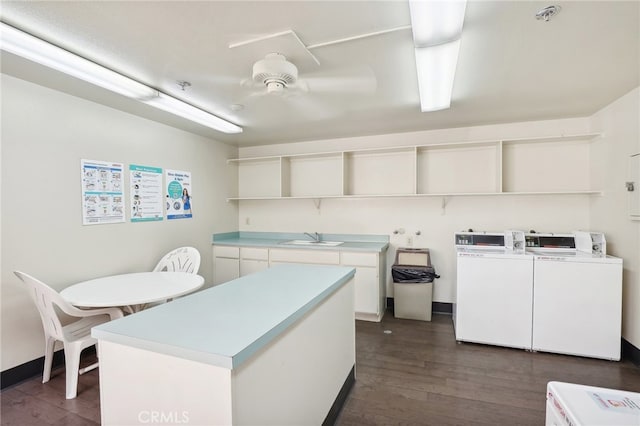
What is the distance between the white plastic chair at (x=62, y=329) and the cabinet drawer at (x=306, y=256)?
1.89 metres

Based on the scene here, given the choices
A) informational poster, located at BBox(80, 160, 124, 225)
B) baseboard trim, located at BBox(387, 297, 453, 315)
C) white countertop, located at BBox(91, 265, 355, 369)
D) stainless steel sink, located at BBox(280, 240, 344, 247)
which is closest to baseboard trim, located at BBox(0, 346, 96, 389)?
informational poster, located at BBox(80, 160, 124, 225)

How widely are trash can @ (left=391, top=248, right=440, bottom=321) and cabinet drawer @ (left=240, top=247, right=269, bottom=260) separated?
5.50ft

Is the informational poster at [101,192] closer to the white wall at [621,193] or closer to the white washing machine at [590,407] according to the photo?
the white washing machine at [590,407]

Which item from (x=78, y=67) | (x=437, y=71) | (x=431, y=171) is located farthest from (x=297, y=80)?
(x=431, y=171)

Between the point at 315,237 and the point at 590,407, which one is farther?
the point at 315,237

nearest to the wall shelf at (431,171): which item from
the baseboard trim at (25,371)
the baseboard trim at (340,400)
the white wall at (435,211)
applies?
the white wall at (435,211)

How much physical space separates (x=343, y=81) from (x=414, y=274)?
2300 mm

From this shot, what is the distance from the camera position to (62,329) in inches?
80.4

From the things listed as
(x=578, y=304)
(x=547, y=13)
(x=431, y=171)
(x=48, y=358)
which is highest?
(x=547, y=13)

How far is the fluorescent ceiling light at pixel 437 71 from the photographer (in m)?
1.65

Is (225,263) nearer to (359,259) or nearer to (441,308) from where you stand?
(359,259)

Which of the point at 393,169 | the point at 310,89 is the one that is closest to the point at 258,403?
the point at 310,89

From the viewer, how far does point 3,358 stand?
2.13 m

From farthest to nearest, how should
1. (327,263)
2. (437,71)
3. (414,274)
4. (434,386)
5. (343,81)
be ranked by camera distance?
(327,263)
(414,274)
(343,81)
(434,386)
(437,71)
